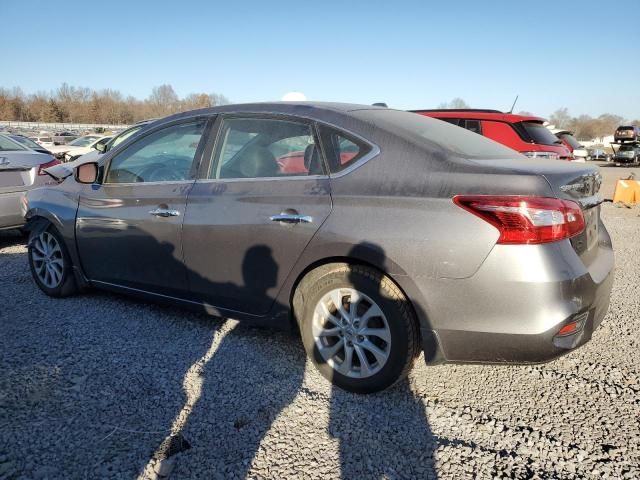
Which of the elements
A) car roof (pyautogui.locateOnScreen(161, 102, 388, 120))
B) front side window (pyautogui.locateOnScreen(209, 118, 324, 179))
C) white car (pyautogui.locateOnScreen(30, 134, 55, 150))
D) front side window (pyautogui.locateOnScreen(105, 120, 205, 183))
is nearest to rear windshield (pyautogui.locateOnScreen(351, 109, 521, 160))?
car roof (pyautogui.locateOnScreen(161, 102, 388, 120))

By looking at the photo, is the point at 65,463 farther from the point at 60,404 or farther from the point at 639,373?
the point at 639,373

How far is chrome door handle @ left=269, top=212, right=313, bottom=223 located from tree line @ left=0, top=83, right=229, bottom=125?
9163cm

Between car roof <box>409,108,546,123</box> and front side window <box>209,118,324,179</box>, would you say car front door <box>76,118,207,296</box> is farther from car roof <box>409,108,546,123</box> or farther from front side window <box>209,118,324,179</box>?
car roof <box>409,108,546,123</box>

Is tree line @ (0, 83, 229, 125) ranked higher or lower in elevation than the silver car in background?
higher

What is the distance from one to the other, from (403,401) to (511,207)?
3.99 feet

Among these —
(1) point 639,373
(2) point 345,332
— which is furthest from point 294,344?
(1) point 639,373

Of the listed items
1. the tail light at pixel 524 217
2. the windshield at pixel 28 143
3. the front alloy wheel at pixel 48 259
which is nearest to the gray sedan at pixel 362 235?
the tail light at pixel 524 217

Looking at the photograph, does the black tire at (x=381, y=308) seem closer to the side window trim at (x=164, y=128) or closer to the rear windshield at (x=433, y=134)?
the rear windshield at (x=433, y=134)

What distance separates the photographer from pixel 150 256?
11.3 feet

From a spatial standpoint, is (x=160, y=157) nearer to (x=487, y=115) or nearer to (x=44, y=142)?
(x=487, y=115)

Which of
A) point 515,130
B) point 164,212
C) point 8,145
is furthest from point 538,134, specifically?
point 8,145

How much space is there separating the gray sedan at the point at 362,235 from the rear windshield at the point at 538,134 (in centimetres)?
517

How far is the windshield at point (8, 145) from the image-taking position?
629 centimetres

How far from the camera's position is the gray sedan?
226 centimetres
